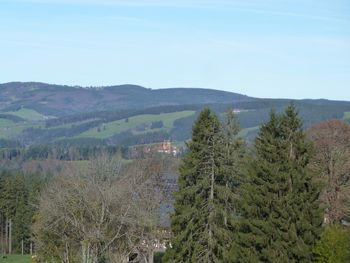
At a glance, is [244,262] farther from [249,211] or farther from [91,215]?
[91,215]

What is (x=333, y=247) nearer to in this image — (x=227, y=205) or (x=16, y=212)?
(x=227, y=205)

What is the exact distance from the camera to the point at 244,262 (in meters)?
33.6

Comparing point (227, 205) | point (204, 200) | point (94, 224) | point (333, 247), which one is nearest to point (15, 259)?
point (94, 224)

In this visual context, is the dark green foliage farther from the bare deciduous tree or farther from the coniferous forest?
the bare deciduous tree

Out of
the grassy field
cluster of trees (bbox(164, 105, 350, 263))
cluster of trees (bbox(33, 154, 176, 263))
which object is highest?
cluster of trees (bbox(164, 105, 350, 263))

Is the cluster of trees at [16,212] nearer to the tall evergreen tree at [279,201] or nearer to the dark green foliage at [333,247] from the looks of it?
the tall evergreen tree at [279,201]

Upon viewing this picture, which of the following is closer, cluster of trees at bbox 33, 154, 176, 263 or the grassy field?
cluster of trees at bbox 33, 154, 176, 263

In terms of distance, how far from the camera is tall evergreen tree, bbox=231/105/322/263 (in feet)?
106

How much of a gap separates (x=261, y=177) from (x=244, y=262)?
156 inches

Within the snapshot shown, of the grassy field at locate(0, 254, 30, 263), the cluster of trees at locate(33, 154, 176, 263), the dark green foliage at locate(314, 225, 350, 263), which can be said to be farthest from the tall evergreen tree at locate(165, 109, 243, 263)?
the grassy field at locate(0, 254, 30, 263)

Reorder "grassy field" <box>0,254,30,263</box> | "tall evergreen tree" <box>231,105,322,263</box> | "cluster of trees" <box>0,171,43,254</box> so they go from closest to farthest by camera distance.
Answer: "tall evergreen tree" <box>231,105,322,263</box> → "grassy field" <box>0,254,30,263</box> → "cluster of trees" <box>0,171,43,254</box>

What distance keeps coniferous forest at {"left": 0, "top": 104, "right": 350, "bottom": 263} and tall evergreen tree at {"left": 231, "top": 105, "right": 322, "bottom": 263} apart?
4 cm

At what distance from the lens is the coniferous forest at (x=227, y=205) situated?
32.7 m

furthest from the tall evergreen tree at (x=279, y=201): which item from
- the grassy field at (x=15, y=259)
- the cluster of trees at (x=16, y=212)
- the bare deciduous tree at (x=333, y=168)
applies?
the cluster of trees at (x=16, y=212)
